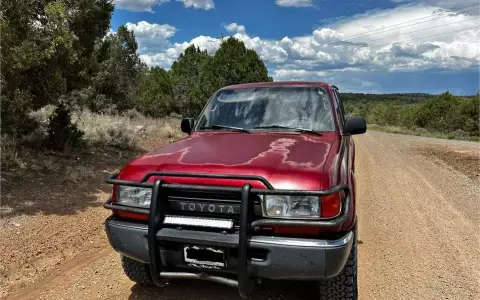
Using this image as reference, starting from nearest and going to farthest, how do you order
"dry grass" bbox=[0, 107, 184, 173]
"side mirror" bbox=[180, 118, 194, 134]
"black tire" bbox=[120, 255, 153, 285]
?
"black tire" bbox=[120, 255, 153, 285]
"side mirror" bbox=[180, 118, 194, 134]
"dry grass" bbox=[0, 107, 184, 173]

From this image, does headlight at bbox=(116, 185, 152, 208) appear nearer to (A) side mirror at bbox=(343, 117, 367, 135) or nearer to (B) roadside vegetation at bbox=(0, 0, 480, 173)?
(A) side mirror at bbox=(343, 117, 367, 135)

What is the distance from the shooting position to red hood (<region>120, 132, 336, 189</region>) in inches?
107

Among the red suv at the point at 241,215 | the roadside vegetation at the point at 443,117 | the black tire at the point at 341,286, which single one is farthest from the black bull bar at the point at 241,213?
the roadside vegetation at the point at 443,117

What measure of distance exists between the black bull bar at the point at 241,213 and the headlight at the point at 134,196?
0.17ft

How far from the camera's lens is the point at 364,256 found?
14.7ft

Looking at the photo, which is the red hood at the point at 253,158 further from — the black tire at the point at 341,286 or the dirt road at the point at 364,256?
the dirt road at the point at 364,256

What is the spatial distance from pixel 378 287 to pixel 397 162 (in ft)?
28.7

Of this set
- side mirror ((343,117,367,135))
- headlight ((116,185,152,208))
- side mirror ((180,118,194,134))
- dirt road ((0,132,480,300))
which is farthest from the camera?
side mirror ((180,118,194,134))

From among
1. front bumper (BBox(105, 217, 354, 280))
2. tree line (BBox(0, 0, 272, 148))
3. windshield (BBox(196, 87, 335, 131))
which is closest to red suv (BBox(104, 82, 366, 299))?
front bumper (BBox(105, 217, 354, 280))

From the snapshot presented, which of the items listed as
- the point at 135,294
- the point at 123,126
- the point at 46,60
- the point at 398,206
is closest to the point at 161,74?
the point at 123,126

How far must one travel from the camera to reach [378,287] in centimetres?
374

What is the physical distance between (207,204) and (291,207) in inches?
23.2

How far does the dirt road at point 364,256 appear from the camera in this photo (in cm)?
364

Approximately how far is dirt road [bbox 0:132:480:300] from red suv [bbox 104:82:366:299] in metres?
0.83
